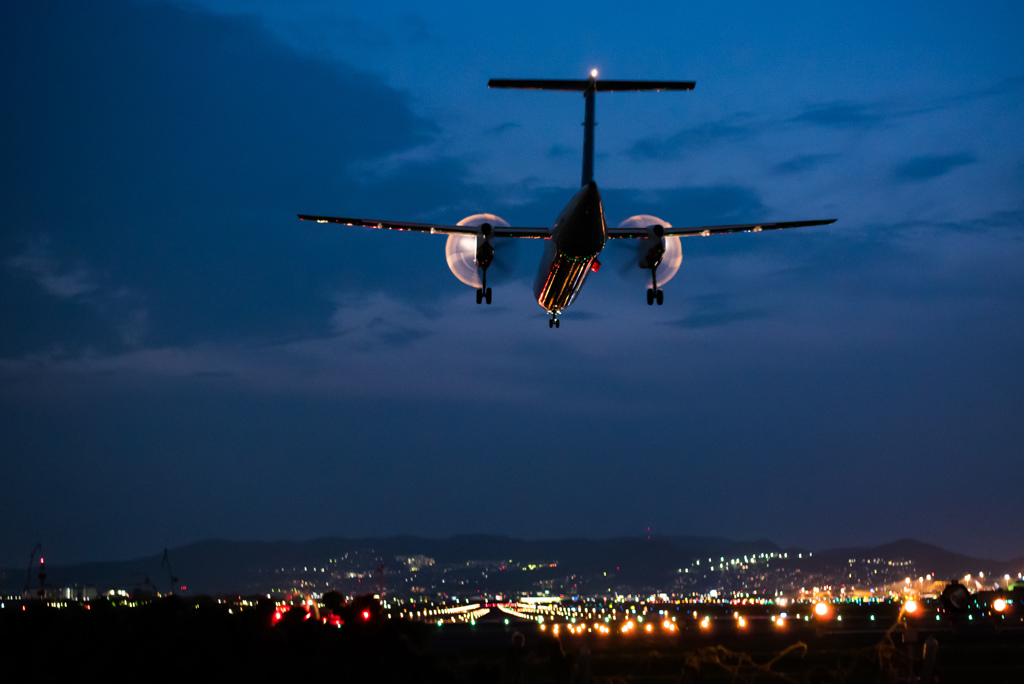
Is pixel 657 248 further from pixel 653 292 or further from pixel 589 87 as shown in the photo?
pixel 589 87

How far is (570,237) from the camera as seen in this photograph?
32.7 metres

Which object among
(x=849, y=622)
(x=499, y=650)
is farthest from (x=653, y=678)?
(x=849, y=622)

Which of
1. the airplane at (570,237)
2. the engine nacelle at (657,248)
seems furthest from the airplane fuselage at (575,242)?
the engine nacelle at (657,248)

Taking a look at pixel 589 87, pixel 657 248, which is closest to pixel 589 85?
pixel 589 87

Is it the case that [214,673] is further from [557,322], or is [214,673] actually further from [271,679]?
[557,322]

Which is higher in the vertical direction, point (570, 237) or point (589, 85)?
point (589, 85)

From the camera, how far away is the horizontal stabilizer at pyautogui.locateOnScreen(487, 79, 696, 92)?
36.8 meters

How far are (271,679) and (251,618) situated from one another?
4.83ft

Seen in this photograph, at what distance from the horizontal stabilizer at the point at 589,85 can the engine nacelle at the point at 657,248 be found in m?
6.12

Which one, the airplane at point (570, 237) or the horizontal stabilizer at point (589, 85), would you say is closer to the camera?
the airplane at point (570, 237)

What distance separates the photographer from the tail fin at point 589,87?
36969mm

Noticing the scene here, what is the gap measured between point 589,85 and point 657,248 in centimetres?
766

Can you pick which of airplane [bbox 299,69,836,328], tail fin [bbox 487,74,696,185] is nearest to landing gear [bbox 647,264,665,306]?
airplane [bbox 299,69,836,328]

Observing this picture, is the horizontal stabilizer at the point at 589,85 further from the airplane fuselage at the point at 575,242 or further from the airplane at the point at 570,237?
the airplane fuselage at the point at 575,242
